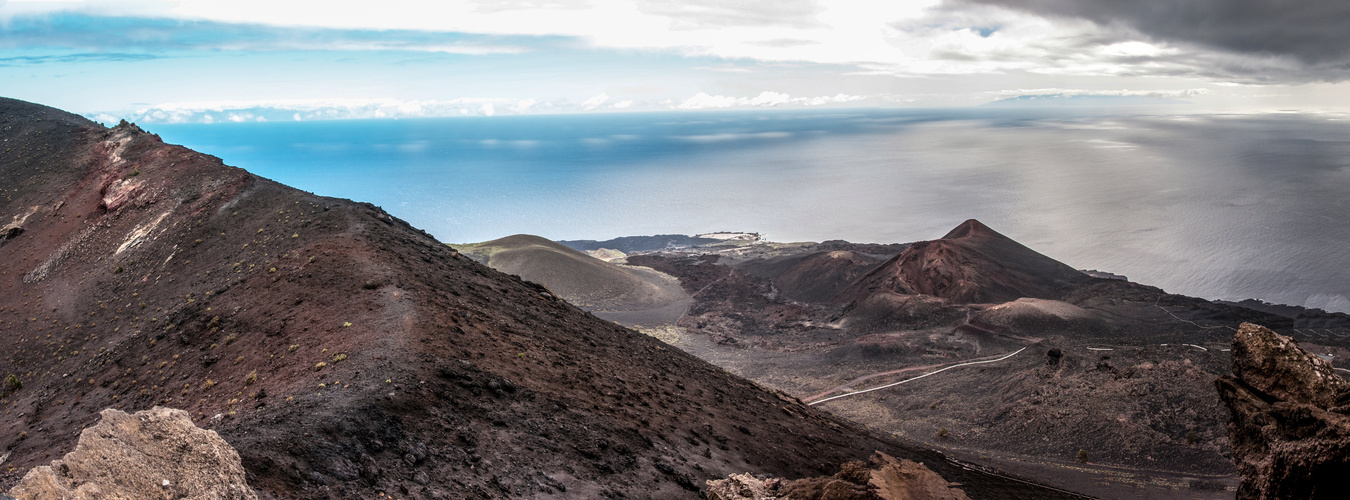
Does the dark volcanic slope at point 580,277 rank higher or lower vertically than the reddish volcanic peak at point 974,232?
lower

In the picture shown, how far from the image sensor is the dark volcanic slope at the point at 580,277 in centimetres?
5331

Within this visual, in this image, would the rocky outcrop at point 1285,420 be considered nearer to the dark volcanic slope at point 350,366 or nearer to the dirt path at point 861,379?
the dark volcanic slope at point 350,366

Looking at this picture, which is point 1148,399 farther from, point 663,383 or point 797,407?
point 663,383

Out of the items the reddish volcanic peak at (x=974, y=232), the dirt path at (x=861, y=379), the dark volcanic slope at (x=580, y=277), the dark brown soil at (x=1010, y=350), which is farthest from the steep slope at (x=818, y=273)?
the dirt path at (x=861, y=379)

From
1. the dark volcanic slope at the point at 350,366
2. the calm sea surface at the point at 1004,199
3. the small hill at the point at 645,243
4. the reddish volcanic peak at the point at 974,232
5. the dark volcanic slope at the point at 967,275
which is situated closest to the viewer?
the dark volcanic slope at the point at 350,366

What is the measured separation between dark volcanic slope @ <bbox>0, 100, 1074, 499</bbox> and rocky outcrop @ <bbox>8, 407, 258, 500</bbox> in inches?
26.2

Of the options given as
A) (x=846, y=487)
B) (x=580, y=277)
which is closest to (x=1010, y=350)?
(x=580, y=277)

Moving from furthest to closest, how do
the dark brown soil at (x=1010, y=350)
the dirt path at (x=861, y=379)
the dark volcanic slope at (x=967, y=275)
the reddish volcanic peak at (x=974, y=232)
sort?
the reddish volcanic peak at (x=974, y=232), the dark volcanic slope at (x=967, y=275), the dirt path at (x=861, y=379), the dark brown soil at (x=1010, y=350)

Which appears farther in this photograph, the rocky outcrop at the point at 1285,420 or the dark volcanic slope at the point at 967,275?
the dark volcanic slope at the point at 967,275

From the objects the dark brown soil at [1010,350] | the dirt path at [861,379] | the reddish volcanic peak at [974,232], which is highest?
the reddish volcanic peak at [974,232]

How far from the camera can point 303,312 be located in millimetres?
16031

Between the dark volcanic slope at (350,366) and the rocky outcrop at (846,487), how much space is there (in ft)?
5.26

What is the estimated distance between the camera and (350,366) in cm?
1303

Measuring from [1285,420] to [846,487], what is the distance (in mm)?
6749
